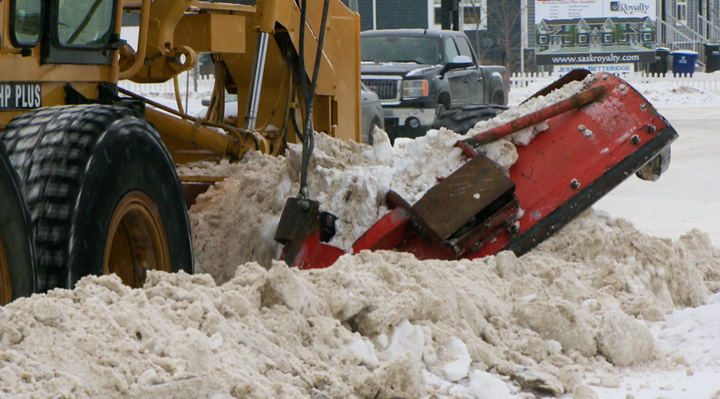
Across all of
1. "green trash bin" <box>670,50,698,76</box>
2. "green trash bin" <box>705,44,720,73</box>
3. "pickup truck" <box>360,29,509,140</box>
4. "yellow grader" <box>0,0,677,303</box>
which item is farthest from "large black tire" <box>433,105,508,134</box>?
"green trash bin" <box>705,44,720,73</box>

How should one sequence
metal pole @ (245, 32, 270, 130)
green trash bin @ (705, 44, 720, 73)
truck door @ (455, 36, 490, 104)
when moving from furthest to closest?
green trash bin @ (705, 44, 720, 73), truck door @ (455, 36, 490, 104), metal pole @ (245, 32, 270, 130)

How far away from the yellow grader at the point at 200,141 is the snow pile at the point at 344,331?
0.87 ft

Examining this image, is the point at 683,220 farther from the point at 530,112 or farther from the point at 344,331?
the point at 344,331

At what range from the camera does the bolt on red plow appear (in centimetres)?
579

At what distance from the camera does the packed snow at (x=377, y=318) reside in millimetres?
3262

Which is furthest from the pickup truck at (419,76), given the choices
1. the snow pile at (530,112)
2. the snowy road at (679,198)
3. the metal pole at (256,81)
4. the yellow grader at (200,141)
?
the snow pile at (530,112)

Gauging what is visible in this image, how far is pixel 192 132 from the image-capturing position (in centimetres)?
730

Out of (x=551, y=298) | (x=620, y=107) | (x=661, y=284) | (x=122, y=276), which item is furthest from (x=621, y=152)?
(x=122, y=276)

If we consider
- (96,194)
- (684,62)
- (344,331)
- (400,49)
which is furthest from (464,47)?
(684,62)

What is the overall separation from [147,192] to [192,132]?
2.98 metres

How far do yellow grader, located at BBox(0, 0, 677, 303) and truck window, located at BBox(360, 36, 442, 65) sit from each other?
8630 mm

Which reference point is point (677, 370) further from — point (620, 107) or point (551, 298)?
point (620, 107)

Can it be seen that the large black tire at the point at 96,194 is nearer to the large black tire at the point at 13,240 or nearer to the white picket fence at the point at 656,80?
the large black tire at the point at 13,240

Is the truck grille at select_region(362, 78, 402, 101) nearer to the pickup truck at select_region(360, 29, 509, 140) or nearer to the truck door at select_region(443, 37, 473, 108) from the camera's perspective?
the pickup truck at select_region(360, 29, 509, 140)
